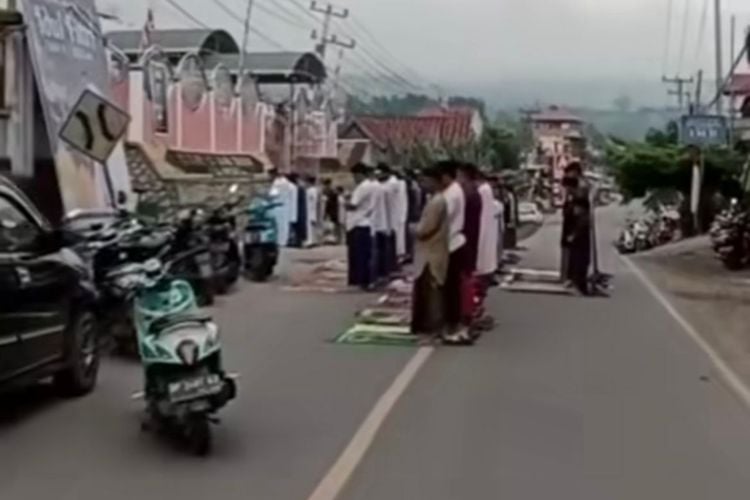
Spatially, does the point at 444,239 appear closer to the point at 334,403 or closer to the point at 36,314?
the point at 334,403

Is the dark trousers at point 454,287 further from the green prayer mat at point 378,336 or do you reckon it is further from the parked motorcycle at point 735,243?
the parked motorcycle at point 735,243

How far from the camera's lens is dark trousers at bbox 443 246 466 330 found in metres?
16.1

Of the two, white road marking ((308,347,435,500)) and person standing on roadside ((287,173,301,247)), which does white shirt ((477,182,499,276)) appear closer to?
white road marking ((308,347,435,500))

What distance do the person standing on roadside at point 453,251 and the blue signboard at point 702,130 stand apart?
2441 cm

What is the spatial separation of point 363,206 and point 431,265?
Answer: 744cm

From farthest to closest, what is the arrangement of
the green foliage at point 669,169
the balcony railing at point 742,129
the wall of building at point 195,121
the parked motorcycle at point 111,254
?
the green foliage at point 669,169
the balcony railing at point 742,129
the wall of building at point 195,121
the parked motorcycle at point 111,254

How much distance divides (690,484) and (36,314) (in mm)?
4426

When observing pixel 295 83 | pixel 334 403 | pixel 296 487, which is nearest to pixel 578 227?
pixel 334 403

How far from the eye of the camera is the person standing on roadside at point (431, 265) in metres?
15.8

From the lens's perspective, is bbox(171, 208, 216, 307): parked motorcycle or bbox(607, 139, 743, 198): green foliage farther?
bbox(607, 139, 743, 198): green foliage

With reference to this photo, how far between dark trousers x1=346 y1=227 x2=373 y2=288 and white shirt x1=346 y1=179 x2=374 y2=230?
11cm

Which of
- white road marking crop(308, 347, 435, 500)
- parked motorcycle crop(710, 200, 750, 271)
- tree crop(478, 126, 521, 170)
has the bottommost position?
tree crop(478, 126, 521, 170)

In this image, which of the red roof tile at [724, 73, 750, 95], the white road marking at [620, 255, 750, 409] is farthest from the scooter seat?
the red roof tile at [724, 73, 750, 95]

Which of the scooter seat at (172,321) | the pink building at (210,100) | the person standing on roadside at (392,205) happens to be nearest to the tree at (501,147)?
the pink building at (210,100)
